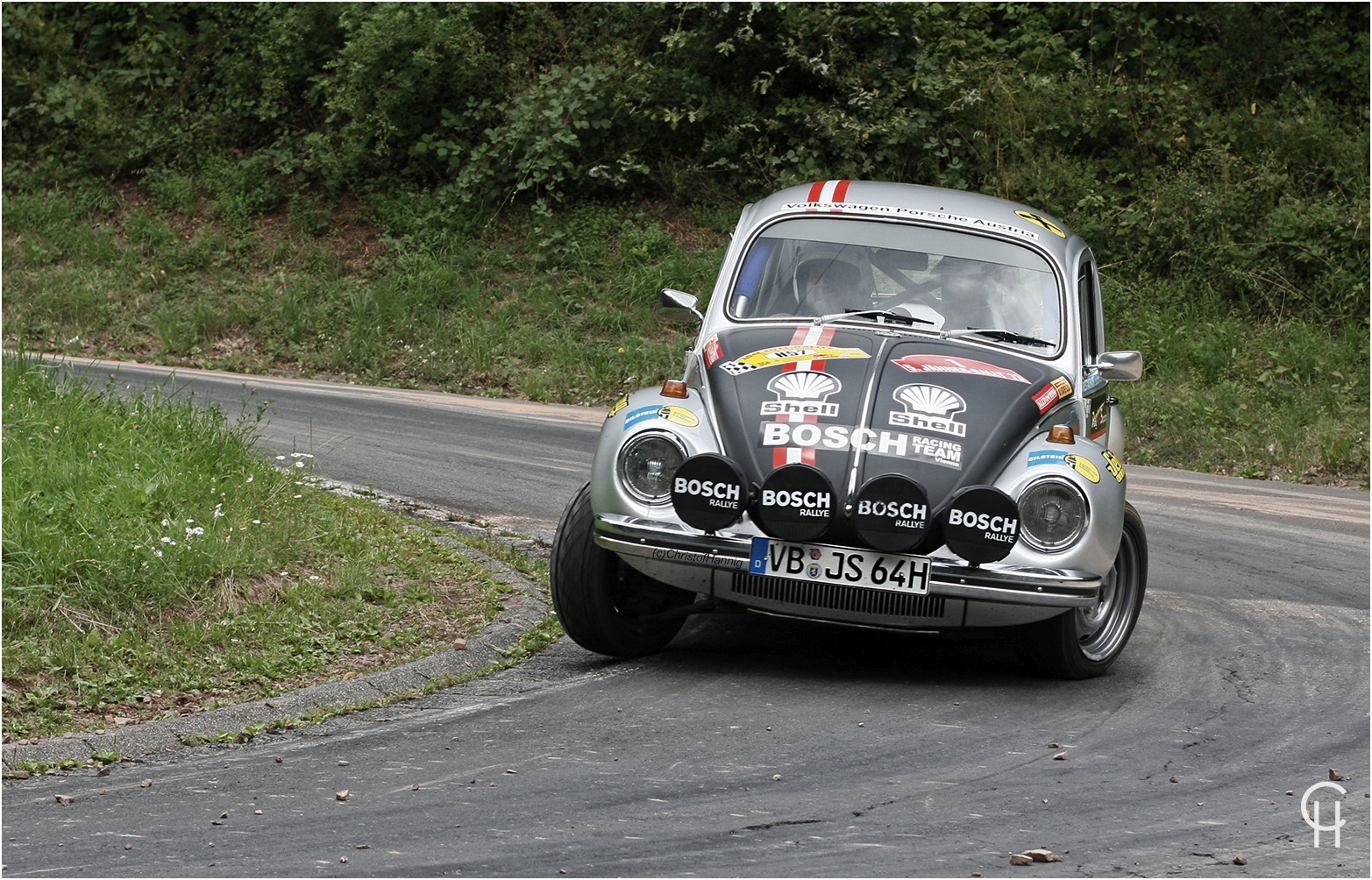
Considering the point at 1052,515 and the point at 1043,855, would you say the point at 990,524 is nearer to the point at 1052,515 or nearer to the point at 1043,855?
the point at 1052,515

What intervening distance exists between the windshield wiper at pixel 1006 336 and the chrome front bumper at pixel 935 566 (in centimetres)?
145

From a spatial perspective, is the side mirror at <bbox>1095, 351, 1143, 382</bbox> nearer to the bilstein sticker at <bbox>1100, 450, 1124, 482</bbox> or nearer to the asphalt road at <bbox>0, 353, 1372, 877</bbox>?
the bilstein sticker at <bbox>1100, 450, 1124, 482</bbox>

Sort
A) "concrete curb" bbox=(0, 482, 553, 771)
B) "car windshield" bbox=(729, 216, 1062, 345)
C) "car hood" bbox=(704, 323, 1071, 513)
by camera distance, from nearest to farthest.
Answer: "concrete curb" bbox=(0, 482, 553, 771) < "car hood" bbox=(704, 323, 1071, 513) < "car windshield" bbox=(729, 216, 1062, 345)

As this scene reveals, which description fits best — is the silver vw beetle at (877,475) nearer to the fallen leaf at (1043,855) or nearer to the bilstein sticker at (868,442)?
the bilstein sticker at (868,442)

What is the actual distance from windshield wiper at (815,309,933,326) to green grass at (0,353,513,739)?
2.00 metres

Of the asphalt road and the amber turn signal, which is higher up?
the amber turn signal

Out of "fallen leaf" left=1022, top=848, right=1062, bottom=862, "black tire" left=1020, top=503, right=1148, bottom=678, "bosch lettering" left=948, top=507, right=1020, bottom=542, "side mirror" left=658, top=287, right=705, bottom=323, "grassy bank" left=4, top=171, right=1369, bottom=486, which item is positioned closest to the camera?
"fallen leaf" left=1022, top=848, right=1062, bottom=862

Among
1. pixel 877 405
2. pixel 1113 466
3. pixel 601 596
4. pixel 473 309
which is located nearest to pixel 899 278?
pixel 877 405

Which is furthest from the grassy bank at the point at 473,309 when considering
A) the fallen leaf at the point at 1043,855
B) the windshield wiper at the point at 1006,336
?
the fallen leaf at the point at 1043,855

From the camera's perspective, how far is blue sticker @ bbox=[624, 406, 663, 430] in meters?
6.04

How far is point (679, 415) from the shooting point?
6055 millimetres

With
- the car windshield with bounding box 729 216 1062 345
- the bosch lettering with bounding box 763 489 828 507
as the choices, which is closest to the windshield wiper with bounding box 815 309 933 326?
the car windshield with bounding box 729 216 1062 345

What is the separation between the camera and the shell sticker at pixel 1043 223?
7.37 m

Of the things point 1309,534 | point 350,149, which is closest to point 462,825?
point 1309,534
